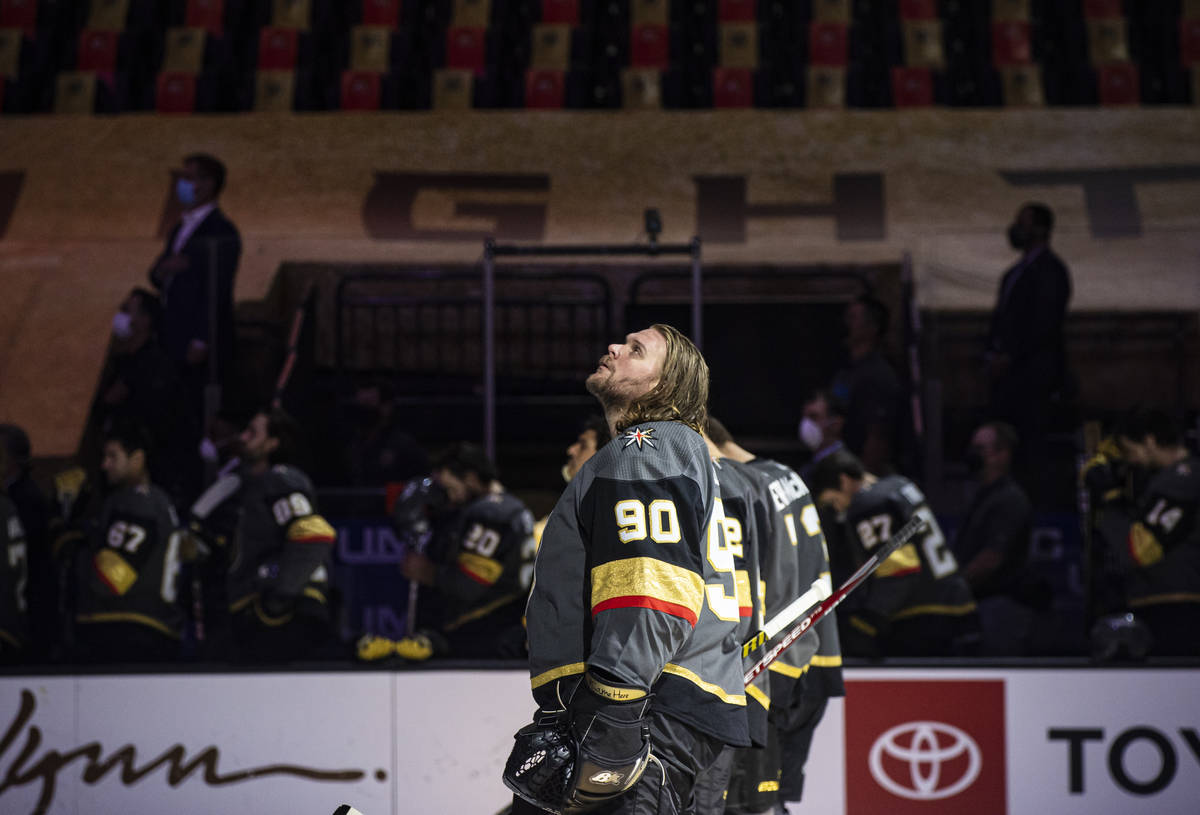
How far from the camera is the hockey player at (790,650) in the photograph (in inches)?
153

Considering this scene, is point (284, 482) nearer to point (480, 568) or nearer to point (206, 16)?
point (480, 568)

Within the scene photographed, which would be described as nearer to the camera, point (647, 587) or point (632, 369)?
point (647, 587)

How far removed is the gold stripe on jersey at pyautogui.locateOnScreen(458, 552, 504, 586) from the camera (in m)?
5.98

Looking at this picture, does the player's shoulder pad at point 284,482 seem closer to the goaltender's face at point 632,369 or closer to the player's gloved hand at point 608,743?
the goaltender's face at point 632,369

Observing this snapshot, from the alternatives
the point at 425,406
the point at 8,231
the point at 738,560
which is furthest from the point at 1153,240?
the point at 8,231

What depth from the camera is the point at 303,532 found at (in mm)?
5809

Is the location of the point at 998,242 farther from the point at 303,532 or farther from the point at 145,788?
the point at 145,788

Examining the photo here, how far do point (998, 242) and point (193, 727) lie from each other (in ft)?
17.4

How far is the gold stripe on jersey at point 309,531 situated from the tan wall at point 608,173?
14.2 ft

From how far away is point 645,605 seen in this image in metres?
2.51

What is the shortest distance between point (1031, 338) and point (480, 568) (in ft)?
11.7

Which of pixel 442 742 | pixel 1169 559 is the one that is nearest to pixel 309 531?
pixel 442 742

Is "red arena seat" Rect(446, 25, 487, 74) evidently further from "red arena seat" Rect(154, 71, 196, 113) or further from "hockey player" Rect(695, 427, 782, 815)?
"hockey player" Rect(695, 427, 782, 815)

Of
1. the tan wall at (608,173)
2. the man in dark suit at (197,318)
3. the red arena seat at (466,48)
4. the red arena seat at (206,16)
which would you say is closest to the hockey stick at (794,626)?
the man in dark suit at (197,318)
